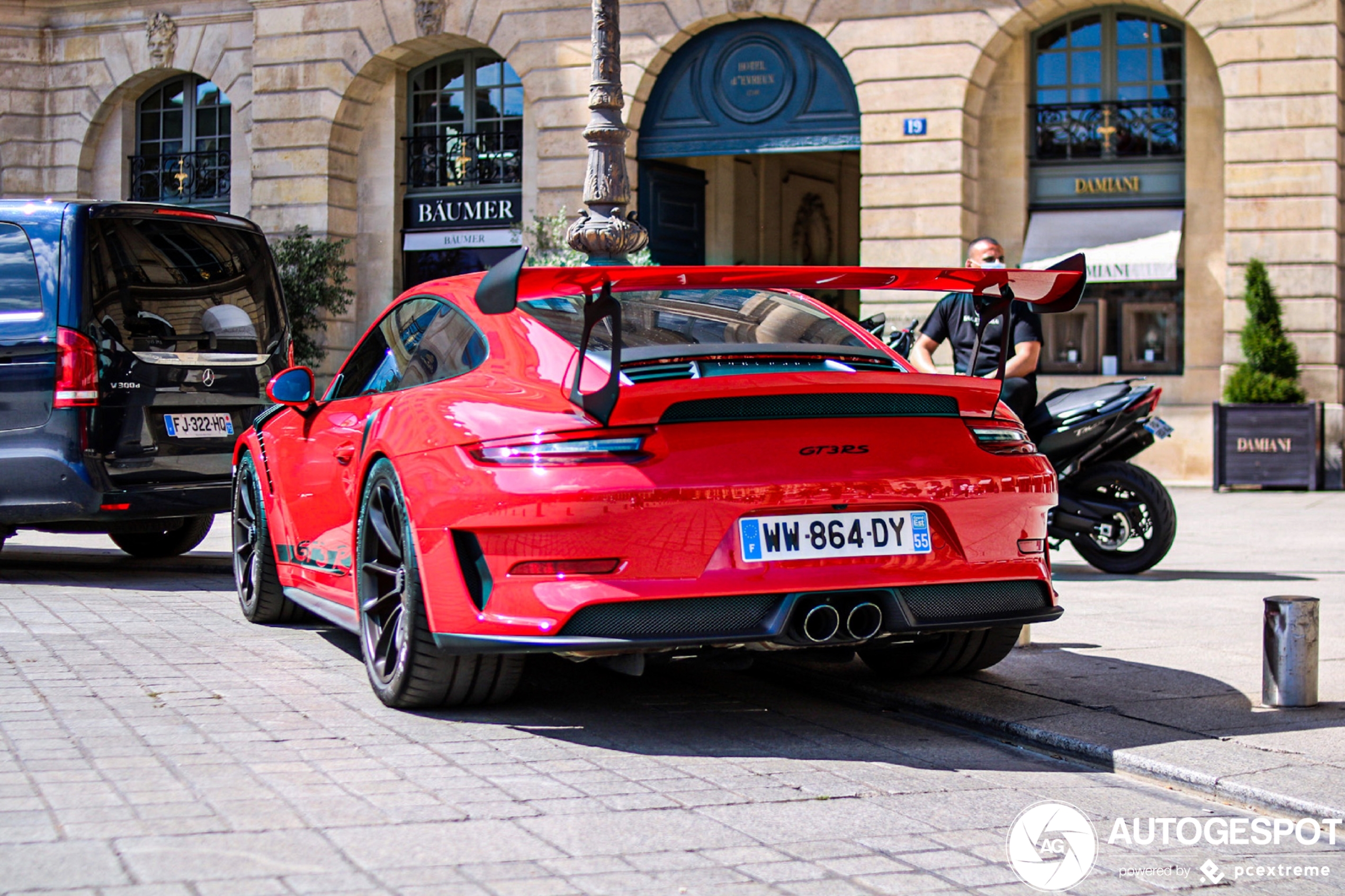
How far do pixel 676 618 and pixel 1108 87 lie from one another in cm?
1711

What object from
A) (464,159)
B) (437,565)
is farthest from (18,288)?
(464,159)

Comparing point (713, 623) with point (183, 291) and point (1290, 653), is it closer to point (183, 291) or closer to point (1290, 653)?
point (1290, 653)

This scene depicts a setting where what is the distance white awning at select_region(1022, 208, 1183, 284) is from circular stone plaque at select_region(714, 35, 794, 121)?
3744 millimetres

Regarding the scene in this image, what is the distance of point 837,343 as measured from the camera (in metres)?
5.04

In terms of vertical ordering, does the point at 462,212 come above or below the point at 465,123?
below

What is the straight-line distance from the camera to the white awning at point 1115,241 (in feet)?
62.7

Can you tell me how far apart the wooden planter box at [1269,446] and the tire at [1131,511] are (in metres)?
9.44

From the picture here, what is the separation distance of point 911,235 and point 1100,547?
11.3 metres

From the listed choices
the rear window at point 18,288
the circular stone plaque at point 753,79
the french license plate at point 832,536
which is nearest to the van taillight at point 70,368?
the rear window at point 18,288

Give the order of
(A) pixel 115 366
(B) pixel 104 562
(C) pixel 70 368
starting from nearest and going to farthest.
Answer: (C) pixel 70 368 → (A) pixel 115 366 → (B) pixel 104 562

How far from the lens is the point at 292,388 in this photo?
5.98m

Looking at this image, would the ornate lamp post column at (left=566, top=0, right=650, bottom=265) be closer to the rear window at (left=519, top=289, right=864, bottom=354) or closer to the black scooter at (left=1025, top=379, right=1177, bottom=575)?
the black scooter at (left=1025, top=379, right=1177, bottom=575)

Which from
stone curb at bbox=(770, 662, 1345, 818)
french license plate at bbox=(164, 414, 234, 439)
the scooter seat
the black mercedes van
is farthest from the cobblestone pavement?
the scooter seat

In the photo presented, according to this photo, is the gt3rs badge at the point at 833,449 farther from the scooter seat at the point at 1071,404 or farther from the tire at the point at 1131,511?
the tire at the point at 1131,511
